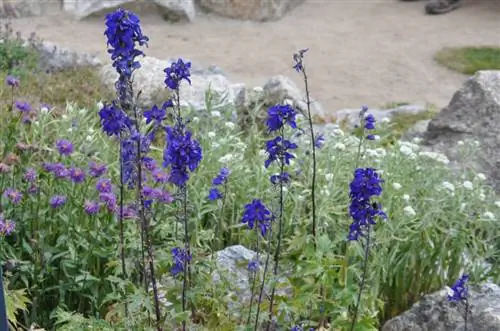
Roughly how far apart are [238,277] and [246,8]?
9.05m

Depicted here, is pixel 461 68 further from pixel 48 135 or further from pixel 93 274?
pixel 93 274

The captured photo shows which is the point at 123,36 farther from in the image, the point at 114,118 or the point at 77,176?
the point at 77,176

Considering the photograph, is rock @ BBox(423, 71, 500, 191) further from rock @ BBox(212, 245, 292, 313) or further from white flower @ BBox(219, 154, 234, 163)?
rock @ BBox(212, 245, 292, 313)

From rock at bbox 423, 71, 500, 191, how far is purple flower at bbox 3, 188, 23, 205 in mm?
3025

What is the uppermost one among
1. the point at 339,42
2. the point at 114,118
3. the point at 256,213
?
the point at 114,118

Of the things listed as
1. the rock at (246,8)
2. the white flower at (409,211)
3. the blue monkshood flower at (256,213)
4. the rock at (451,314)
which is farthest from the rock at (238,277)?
the rock at (246,8)

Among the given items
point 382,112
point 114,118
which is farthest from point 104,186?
point 382,112

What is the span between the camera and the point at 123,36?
2.52 metres

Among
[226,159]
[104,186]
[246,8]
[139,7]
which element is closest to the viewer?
[104,186]

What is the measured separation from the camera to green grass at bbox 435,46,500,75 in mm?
10312

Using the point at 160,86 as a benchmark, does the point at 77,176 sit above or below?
above

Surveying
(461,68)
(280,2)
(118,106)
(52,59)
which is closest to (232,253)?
(118,106)

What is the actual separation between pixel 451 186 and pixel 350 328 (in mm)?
1533

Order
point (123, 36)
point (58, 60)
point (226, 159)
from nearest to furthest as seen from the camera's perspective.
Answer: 1. point (123, 36)
2. point (226, 159)
3. point (58, 60)
